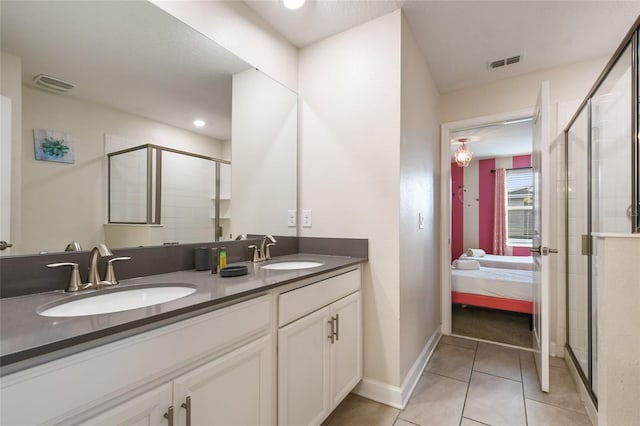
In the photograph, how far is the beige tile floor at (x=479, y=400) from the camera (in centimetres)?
163

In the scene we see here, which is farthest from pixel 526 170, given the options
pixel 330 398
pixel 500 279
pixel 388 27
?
pixel 330 398

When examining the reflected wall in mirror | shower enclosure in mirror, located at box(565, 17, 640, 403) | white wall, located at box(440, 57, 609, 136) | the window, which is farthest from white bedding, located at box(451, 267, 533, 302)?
the reflected wall in mirror

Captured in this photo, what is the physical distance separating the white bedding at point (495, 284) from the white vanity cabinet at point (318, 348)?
2.21m

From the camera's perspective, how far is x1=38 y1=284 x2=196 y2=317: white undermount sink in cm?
93

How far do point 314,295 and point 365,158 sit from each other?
3.16ft

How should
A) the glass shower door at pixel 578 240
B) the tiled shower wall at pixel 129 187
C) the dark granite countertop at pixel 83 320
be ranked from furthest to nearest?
the glass shower door at pixel 578 240 < the tiled shower wall at pixel 129 187 < the dark granite countertop at pixel 83 320

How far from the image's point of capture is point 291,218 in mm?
2160

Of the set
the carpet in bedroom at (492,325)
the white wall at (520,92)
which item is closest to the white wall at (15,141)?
the white wall at (520,92)

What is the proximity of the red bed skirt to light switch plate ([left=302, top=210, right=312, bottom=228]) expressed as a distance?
7.78 feet

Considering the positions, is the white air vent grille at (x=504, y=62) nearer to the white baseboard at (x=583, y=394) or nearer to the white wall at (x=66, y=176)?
the white baseboard at (x=583, y=394)

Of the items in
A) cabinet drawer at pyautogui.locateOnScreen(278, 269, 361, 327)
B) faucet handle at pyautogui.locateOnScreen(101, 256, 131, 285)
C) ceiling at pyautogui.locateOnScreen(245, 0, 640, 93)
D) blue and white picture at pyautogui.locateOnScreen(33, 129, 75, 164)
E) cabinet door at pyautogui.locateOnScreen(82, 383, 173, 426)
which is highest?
ceiling at pyautogui.locateOnScreen(245, 0, 640, 93)

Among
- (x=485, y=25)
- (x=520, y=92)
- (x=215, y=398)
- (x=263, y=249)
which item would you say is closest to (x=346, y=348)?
(x=263, y=249)

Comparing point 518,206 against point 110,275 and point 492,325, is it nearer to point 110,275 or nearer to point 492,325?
point 492,325

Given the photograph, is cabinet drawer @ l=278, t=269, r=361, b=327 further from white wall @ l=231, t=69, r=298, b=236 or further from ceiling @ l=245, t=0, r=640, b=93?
ceiling @ l=245, t=0, r=640, b=93
